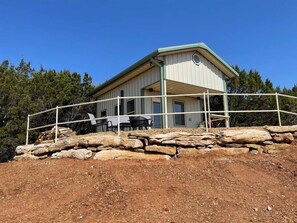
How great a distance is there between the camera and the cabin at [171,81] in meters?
10.5

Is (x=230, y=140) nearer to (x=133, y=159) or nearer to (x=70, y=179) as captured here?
(x=133, y=159)

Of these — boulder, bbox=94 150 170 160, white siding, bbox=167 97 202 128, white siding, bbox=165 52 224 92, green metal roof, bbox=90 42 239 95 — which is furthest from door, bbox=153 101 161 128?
boulder, bbox=94 150 170 160

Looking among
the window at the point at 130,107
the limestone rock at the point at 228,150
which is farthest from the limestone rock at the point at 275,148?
the window at the point at 130,107

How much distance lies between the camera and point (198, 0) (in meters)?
11.7

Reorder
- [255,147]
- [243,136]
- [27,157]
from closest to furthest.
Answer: [243,136] → [255,147] → [27,157]

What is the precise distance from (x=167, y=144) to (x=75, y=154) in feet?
8.77

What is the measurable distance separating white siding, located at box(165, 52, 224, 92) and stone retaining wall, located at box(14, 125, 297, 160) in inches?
136

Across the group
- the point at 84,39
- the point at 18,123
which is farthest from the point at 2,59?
the point at 18,123

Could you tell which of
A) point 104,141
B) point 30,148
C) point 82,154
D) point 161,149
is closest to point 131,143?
point 104,141

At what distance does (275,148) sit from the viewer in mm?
8258

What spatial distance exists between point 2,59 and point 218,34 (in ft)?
64.3

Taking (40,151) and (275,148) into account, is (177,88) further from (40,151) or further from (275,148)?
(40,151)

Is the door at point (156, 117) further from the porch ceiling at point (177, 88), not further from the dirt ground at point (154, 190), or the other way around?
the dirt ground at point (154, 190)

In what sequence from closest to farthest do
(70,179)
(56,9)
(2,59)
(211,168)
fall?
(70,179), (211,168), (56,9), (2,59)
